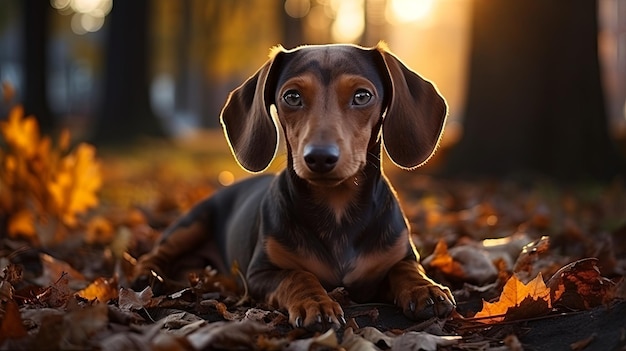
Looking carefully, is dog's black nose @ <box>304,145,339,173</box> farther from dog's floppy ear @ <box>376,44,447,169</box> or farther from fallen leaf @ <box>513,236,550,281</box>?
fallen leaf @ <box>513,236,550,281</box>

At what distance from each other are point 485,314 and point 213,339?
1224 millimetres

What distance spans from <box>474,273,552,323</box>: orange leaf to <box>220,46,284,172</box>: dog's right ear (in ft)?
4.09

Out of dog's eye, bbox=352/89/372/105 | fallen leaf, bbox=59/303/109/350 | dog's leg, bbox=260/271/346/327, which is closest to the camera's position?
fallen leaf, bbox=59/303/109/350

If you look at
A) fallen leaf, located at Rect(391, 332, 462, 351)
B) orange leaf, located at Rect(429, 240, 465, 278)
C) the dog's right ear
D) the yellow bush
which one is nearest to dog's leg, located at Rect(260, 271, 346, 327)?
fallen leaf, located at Rect(391, 332, 462, 351)

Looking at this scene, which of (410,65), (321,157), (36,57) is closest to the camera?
(321,157)

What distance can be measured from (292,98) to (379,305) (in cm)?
101

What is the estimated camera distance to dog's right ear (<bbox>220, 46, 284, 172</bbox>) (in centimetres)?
399

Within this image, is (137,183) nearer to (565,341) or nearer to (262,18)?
(565,341)

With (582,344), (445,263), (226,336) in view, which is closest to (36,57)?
(445,263)

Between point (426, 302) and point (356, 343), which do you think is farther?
A: point (426, 302)

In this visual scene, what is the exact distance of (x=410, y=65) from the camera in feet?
52.8

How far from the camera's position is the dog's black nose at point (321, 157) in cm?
335

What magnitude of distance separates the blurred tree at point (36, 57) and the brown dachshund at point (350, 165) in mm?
15965

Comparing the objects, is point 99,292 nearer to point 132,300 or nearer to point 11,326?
point 132,300
